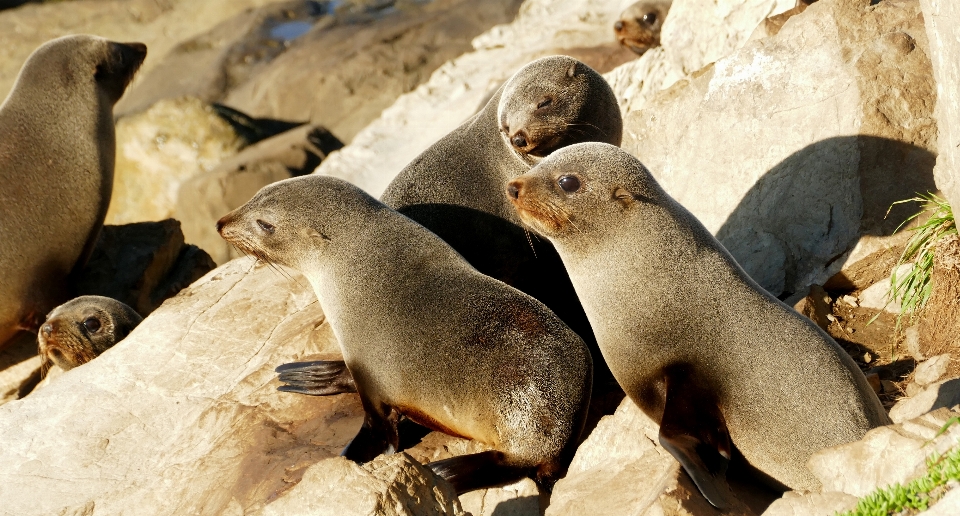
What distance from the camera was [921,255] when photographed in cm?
570

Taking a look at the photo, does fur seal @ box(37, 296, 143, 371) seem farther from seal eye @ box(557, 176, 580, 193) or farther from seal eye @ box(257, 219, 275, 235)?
seal eye @ box(557, 176, 580, 193)

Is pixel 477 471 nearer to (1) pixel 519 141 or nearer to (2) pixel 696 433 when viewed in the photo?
(2) pixel 696 433

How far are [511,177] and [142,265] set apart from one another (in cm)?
482

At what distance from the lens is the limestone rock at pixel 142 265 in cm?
977

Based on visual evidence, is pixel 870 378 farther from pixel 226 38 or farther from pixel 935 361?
pixel 226 38

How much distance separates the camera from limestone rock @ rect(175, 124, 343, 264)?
14461 mm

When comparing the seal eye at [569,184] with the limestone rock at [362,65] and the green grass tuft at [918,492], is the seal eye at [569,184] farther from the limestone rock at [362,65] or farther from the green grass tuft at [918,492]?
the limestone rock at [362,65]

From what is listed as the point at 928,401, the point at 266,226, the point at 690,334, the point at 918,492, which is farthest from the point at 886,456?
the point at 266,226

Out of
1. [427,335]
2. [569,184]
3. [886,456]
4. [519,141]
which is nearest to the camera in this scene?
[886,456]

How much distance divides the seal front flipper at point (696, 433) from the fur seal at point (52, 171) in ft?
21.5

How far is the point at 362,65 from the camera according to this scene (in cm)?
1708

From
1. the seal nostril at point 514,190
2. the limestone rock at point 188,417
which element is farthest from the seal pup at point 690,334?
the limestone rock at point 188,417

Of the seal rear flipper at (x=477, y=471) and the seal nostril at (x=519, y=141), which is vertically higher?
the seal nostril at (x=519, y=141)

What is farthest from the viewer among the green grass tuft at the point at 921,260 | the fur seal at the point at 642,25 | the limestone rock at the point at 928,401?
the fur seal at the point at 642,25
